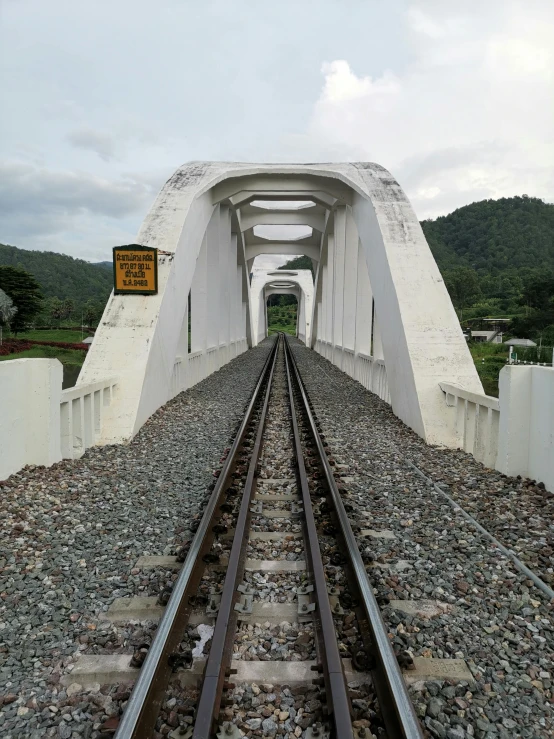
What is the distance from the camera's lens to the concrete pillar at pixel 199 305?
1485cm

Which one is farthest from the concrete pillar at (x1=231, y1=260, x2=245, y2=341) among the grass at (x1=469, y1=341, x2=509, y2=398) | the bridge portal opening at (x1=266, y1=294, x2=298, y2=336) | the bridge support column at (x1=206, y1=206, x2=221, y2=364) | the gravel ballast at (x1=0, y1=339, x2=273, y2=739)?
the bridge portal opening at (x1=266, y1=294, x2=298, y2=336)

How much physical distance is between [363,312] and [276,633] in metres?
13.2

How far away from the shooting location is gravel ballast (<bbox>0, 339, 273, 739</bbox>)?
223 centimetres

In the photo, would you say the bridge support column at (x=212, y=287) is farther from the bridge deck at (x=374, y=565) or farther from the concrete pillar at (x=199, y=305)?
the bridge deck at (x=374, y=565)

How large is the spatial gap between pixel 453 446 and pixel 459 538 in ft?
10.6

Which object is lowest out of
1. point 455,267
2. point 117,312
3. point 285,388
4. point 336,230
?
point 285,388

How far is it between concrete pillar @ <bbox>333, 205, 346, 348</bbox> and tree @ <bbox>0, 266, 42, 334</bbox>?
1251 inches

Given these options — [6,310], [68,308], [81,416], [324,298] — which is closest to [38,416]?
[81,416]

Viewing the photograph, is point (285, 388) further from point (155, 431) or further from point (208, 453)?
point (208, 453)

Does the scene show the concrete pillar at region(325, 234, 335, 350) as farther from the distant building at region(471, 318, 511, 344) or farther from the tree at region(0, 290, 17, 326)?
the distant building at region(471, 318, 511, 344)

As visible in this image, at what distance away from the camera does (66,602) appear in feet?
9.93

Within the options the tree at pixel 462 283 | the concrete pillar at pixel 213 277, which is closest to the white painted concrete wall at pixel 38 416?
the concrete pillar at pixel 213 277

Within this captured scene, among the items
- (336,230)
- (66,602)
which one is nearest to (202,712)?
(66,602)

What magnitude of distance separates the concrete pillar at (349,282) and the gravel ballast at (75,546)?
10.9 metres
